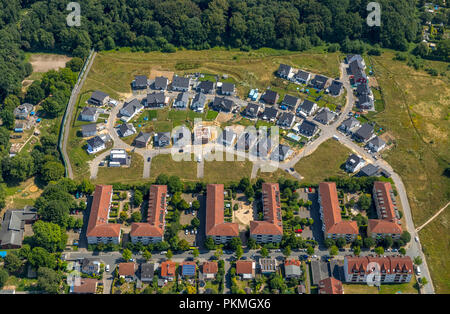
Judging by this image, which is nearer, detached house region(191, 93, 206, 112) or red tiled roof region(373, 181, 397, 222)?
red tiled roof region(373, 181, 397, 222)

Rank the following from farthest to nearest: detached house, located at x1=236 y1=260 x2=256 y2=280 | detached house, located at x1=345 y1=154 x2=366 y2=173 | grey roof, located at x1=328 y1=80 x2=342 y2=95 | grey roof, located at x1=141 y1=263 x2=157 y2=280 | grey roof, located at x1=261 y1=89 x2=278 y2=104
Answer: grey roof, located at x1=328 y1=80 x2=342 y2=95, grey roof, located at x1=261 y1=89 x2=278 y2=104, detached house, located at x1=345 y1=154 x2=366 y2=173, detached house, located at x1=236 y1=260 x2=256 y2=280, grey roof, located at x1=141 y1=263 x2=157 y2=280

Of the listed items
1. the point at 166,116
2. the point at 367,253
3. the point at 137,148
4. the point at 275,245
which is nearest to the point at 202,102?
the point at 166,116

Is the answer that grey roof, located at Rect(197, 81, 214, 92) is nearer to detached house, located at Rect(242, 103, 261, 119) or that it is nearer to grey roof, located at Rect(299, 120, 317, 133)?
detached house, located at Rect(242, 103, 261, 119)

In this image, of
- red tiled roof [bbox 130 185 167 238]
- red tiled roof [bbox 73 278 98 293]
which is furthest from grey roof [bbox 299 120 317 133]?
red tiled roof [bbox 73 278 98 293]

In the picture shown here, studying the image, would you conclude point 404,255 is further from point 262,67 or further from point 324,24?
point 324,24

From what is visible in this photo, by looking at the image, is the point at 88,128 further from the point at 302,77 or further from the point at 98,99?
the point at 302,77

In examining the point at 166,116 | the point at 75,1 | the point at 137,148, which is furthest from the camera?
the point at 75,1

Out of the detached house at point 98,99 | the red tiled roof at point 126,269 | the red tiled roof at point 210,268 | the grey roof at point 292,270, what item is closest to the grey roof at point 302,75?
the detached house at point 98,99
